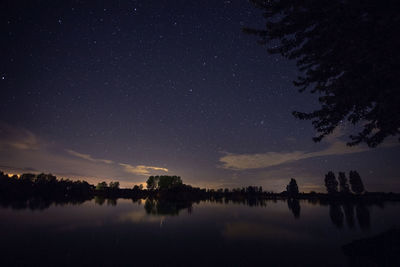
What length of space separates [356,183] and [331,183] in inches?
435

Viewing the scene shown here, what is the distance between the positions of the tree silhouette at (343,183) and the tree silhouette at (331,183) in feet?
7.91

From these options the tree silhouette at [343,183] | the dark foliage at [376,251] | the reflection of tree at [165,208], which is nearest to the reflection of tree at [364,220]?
the dark foliage at [376,251]

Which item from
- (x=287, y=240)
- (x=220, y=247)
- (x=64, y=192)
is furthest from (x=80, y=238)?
(x=64, y=192)

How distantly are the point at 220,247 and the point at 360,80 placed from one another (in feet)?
56.6

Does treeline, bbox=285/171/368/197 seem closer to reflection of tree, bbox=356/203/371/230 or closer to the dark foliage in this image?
reflection of tree, bbox=356/203/371/230

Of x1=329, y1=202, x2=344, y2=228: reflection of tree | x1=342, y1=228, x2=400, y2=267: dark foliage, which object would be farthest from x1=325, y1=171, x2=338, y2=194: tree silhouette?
x1=342, y1=228, x2=400, y2=267: dark foliage

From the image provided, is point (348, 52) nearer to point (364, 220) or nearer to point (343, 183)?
point (364, 220)

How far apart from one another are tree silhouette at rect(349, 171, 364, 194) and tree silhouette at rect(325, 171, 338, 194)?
7.41 metres

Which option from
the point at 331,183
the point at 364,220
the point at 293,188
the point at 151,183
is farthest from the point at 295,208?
the point at 151,183

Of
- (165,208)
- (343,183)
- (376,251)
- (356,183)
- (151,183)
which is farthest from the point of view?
(151,183)

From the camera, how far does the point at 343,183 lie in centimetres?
10488

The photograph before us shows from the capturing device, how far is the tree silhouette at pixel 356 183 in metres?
101

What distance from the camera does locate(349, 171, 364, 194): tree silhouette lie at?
100562 mm

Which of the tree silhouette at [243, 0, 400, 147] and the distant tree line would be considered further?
the distant tree line
